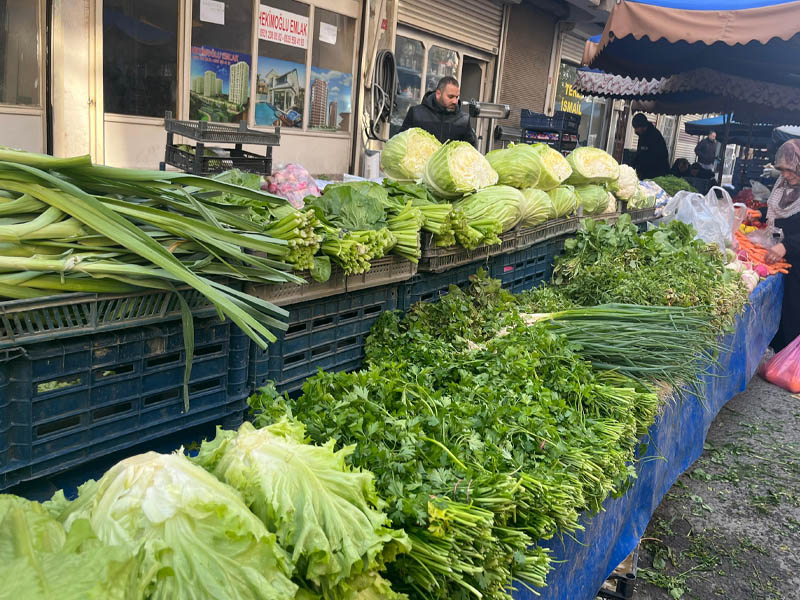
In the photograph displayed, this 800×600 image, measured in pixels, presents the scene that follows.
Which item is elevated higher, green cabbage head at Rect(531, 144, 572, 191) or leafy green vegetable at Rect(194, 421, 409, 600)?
green cabbage head at Rect(531, 144, 572, 191)

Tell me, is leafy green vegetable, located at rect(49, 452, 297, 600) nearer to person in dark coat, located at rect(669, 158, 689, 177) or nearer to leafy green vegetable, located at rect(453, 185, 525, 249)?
leafy green vegetable, located at rect(453, 185, 525, 249)

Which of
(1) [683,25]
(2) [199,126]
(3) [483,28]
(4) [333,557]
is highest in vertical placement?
(3) [483,28]

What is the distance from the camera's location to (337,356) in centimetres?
314

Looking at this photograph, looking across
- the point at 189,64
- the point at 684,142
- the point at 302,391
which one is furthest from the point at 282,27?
the point at 684,142

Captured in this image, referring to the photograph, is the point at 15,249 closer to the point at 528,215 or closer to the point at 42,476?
the point at 42,476

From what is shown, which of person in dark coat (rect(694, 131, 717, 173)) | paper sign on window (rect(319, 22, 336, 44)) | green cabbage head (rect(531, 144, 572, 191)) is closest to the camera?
green cabbage head (rect(531, 144, 572, 191))

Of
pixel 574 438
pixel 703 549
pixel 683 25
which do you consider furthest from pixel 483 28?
pixel 574 438

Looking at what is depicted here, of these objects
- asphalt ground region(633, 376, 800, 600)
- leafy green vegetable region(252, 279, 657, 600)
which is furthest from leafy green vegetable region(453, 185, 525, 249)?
asphalt ground region(633, 376, 800, 600)

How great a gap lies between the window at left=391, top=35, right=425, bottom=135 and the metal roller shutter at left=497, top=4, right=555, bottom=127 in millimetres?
2489

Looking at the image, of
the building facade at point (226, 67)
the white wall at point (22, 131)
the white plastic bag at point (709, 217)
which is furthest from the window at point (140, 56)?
the white plastic bag at point (709, 217)

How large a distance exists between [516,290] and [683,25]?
3.56 metres

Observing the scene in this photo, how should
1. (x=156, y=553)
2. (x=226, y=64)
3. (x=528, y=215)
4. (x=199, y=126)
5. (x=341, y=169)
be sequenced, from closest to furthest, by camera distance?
(x=156, y=553) < (x=199, y=126) < (x=528, y=215) < (x=226, y=64) < (x=341, y=169)

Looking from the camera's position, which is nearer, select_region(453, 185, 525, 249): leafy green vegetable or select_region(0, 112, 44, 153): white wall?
select_region(453, 185, 525, 249): leafy green vegetable

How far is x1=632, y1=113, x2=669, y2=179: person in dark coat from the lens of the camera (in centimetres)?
1192
